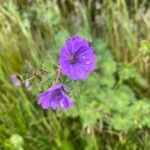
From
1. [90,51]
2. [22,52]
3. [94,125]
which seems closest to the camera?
[90,51]

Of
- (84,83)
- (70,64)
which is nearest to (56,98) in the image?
(70,64)

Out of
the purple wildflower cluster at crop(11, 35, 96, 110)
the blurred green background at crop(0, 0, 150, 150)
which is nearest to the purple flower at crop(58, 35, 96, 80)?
the purple wildflower cluster at crop(11, 35, 96, 110)

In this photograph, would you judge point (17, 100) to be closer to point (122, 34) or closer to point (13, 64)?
point (13, 64)

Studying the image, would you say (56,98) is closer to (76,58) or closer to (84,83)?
(76,58)

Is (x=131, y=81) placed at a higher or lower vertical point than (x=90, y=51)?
lower

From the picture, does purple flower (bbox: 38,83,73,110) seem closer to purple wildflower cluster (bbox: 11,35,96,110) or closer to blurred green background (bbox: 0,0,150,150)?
purple wildflower cluster (bbox: 11,35,96,110)

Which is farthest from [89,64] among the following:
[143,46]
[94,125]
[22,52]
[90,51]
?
[22,52]

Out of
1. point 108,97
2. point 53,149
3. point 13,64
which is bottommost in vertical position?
point 53,149

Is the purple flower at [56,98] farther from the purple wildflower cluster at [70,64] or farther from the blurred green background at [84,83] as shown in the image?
the blurred green background at [84,83]
